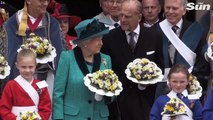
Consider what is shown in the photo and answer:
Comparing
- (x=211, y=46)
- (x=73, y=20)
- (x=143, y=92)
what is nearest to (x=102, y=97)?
(x=143, y=92)

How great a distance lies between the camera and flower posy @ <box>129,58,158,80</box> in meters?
7.01

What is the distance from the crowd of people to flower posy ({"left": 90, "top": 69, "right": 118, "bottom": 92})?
0.15 m

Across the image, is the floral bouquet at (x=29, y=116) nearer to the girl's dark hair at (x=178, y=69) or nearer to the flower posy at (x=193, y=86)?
the girl's dark hair at (x=178, y=69)

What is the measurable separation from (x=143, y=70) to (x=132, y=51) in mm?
364

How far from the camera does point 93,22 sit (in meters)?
6.93

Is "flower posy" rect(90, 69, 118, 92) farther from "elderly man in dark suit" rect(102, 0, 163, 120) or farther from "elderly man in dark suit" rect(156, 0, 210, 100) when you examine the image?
"elderly man in dark suit" rect(156, 0, 210, 100)

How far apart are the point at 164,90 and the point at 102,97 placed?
704 mm

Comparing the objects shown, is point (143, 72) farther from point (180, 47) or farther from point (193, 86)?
point (180, 47)

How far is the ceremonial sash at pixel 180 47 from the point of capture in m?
7.44

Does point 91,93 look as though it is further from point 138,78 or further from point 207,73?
point 207,73

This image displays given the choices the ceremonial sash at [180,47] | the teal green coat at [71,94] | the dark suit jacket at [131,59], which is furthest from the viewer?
the ceremonial sash at [180,47]

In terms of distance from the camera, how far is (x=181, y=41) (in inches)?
294

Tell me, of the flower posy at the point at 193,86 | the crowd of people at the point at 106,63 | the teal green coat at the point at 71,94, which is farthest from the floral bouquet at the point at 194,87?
the teal green coat at the point at 71,94

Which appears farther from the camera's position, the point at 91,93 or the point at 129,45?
the point at 129,45
